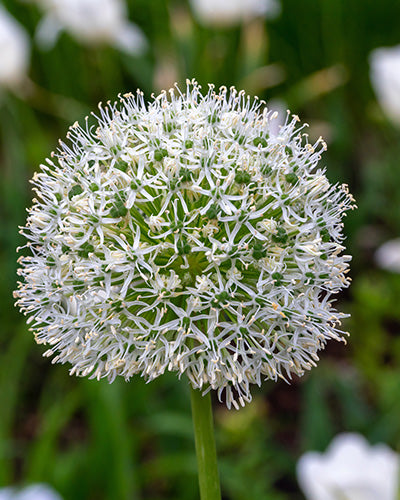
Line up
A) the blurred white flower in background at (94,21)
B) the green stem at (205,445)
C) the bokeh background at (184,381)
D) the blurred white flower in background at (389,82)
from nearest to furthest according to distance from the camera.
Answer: the green stem at (205,445) → the bokeh background at (184,381) → the blurred white flower in background at (389,82) → the blurred white flower in background at (94,21)

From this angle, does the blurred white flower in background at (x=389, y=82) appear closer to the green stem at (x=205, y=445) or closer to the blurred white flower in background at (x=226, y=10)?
the blurred white flower in background at (x=226, y=10)

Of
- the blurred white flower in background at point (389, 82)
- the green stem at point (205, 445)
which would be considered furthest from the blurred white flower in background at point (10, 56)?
the green stem at point (205, 445)

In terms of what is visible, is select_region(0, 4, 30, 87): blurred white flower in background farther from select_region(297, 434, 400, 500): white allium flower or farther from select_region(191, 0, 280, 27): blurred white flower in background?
select_region(297, 434, 400, 500): white allium flower

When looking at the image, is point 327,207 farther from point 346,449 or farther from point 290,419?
point 290,419

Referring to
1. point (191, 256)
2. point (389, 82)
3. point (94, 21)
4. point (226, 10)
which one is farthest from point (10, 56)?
point (191, 256)

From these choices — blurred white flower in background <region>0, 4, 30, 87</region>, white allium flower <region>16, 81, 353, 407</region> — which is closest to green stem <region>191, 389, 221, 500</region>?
white allium flower <region>16, 81, 353, 407</region>

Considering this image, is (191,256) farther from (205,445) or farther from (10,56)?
(10,56)

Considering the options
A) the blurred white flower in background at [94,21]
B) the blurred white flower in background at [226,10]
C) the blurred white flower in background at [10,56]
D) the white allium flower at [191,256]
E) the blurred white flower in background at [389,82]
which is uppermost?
the blurred white flower in background at [226,10]
